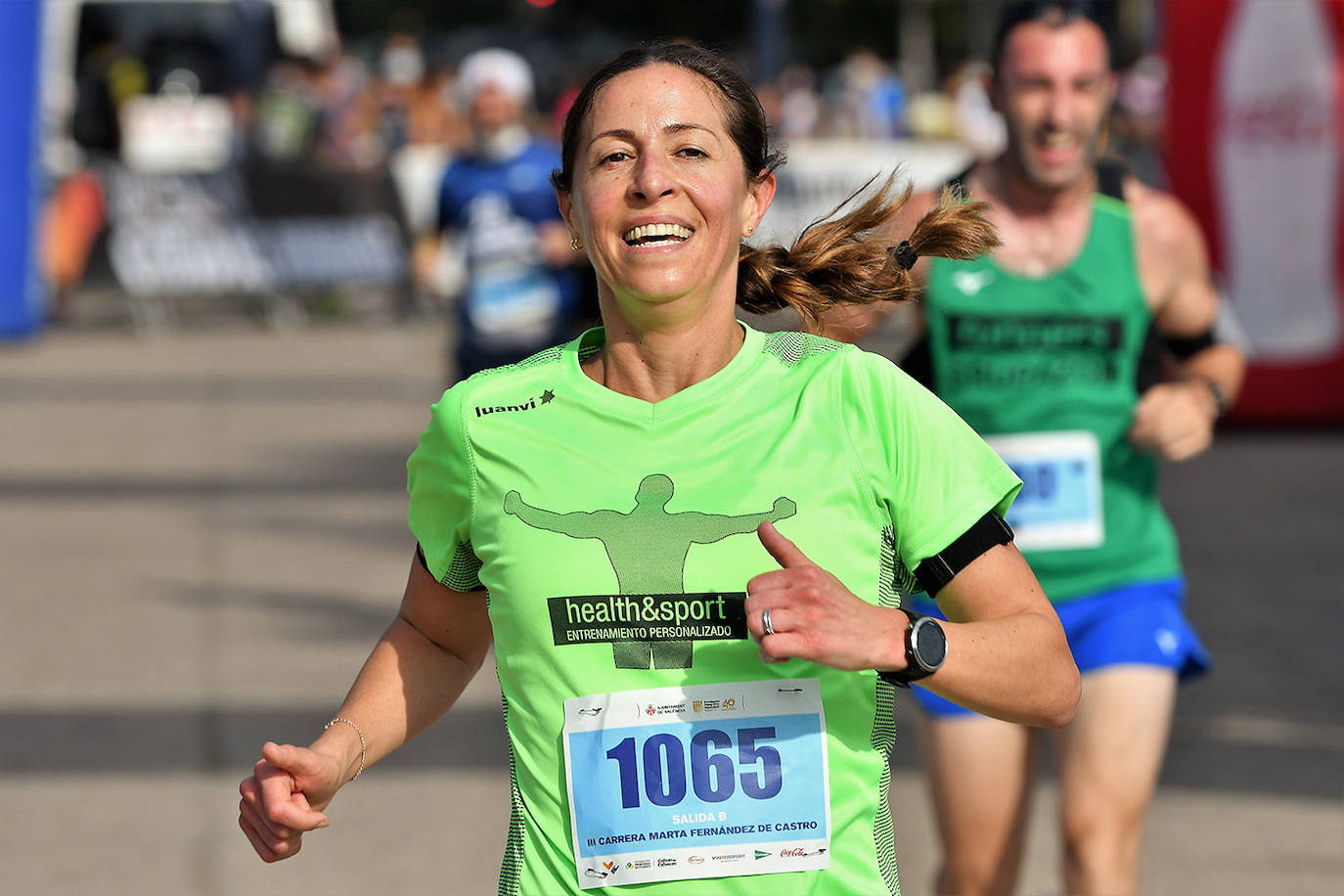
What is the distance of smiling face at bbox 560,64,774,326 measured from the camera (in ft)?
7.23

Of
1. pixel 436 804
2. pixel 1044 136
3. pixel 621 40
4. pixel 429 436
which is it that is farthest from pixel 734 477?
pixel 621 40

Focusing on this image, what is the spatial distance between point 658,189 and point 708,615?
0.47m

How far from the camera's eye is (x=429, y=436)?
2.37 meters

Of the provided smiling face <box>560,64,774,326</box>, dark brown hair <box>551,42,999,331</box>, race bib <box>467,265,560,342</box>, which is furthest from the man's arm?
race bib <box>467,265,560,342</box>

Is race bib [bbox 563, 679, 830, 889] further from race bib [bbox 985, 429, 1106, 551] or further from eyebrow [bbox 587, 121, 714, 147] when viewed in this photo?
race bib [bbox 985, 429, 1106, 551]

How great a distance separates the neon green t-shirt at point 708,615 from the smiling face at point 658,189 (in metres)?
0.14

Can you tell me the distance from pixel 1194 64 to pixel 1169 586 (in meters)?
7.00

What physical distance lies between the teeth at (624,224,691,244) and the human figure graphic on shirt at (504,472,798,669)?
0.87 feet

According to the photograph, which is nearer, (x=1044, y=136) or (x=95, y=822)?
(x=1044, y=136)

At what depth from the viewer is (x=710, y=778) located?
7.26ft

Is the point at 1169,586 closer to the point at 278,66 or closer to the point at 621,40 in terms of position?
the point at 278,66

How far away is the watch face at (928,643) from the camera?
207cm

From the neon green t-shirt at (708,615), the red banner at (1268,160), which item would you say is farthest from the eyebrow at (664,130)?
the red banner at (1268,160)

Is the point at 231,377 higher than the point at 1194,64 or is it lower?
lower
